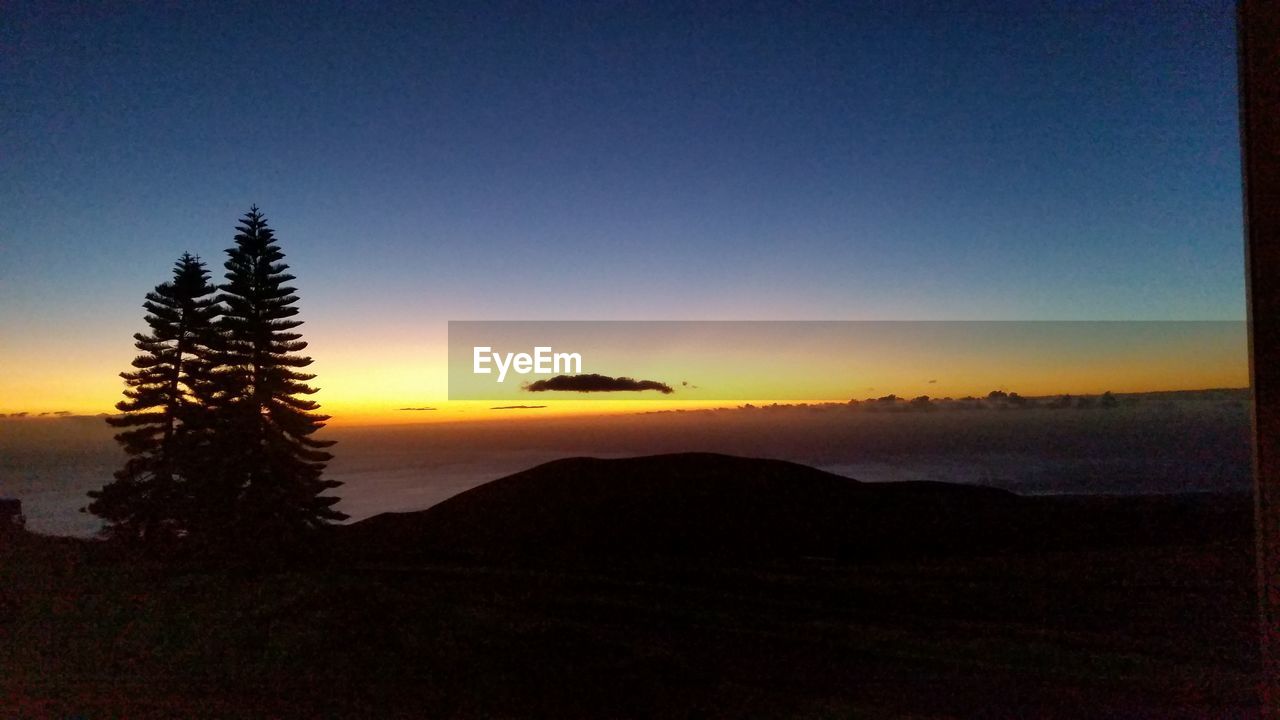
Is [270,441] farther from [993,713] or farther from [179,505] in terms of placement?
[993,713]

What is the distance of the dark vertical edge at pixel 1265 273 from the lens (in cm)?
331

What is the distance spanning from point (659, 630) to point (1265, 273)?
7184 millimetres

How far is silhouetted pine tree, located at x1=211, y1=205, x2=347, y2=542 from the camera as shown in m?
25.5

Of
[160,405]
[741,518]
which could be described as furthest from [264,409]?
[741,518]

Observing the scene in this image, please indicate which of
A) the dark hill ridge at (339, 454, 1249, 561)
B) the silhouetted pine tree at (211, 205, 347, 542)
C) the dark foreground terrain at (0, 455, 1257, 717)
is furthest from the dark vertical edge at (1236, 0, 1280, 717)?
the silhouetted pine tree at (211, 205, 347, 542)

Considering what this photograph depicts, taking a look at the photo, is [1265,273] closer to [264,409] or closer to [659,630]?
[659,630]

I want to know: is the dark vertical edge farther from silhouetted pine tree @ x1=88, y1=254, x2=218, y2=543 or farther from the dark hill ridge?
silhouetted pine tree @ x1=88, y1=254, x2=218, y2=543

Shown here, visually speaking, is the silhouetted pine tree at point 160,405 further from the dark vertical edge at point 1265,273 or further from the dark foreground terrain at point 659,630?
the dark vertical edge at point 1265,273

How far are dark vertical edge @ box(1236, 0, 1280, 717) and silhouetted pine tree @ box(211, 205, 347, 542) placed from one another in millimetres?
26650

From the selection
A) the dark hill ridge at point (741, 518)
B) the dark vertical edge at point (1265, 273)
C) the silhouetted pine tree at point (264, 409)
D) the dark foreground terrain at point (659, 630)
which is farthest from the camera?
the silhouetted pine tree at point (264, 409)

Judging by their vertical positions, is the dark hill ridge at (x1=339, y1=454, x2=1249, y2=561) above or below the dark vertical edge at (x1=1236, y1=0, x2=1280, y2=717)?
below

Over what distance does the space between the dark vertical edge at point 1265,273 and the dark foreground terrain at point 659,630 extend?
2.87 m

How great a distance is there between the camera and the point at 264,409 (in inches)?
1038

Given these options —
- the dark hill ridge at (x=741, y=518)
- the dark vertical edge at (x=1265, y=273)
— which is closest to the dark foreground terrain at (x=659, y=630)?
the dark hill ridge at (x=741, y=518)
